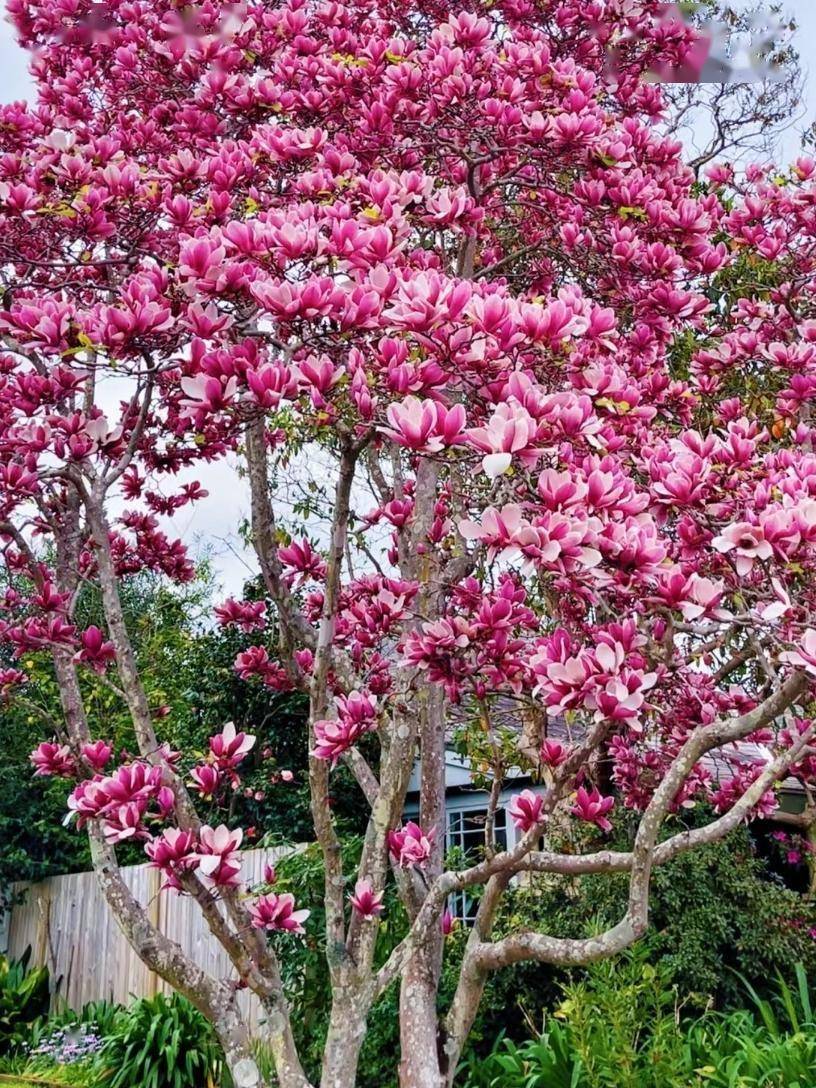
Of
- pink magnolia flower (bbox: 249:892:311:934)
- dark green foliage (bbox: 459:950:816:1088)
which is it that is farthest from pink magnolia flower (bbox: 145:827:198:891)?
dark green foliage (bbox: 459:950:816:1088)

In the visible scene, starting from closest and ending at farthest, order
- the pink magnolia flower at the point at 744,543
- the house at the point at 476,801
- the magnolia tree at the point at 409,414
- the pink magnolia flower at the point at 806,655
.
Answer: the pink magnolia flower at the point at 806,655
the pink magnolia flower at the point at 744,543
the magnolia tree at the point at 409,414
the house at the point at 476,801

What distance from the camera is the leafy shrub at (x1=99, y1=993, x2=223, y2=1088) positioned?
6328 millimetres

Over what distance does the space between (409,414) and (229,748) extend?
131 cm

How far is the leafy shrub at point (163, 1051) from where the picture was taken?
6.33 meters

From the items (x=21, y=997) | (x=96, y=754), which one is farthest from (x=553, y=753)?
(x=21, y=997)

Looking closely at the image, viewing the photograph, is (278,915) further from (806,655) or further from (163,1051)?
(163,1051)

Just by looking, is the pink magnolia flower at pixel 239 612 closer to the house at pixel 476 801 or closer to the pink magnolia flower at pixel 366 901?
the pink magnolia flower at pixel 366 901

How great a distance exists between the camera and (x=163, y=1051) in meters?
6.48

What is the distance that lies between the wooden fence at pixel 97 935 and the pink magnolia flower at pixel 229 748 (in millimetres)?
4542

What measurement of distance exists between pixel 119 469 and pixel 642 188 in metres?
2.14

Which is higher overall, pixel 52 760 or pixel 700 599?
pixel 700 599

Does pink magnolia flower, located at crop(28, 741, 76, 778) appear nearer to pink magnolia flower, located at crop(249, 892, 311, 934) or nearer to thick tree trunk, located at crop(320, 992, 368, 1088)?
pink magnolia flower, located at crop(249, 892, 311, 934)

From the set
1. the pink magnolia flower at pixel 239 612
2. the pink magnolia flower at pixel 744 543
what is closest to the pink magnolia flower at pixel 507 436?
the pink magnolia flower at pixel 744 543

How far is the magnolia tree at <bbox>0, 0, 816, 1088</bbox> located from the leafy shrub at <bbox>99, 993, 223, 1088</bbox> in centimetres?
301
